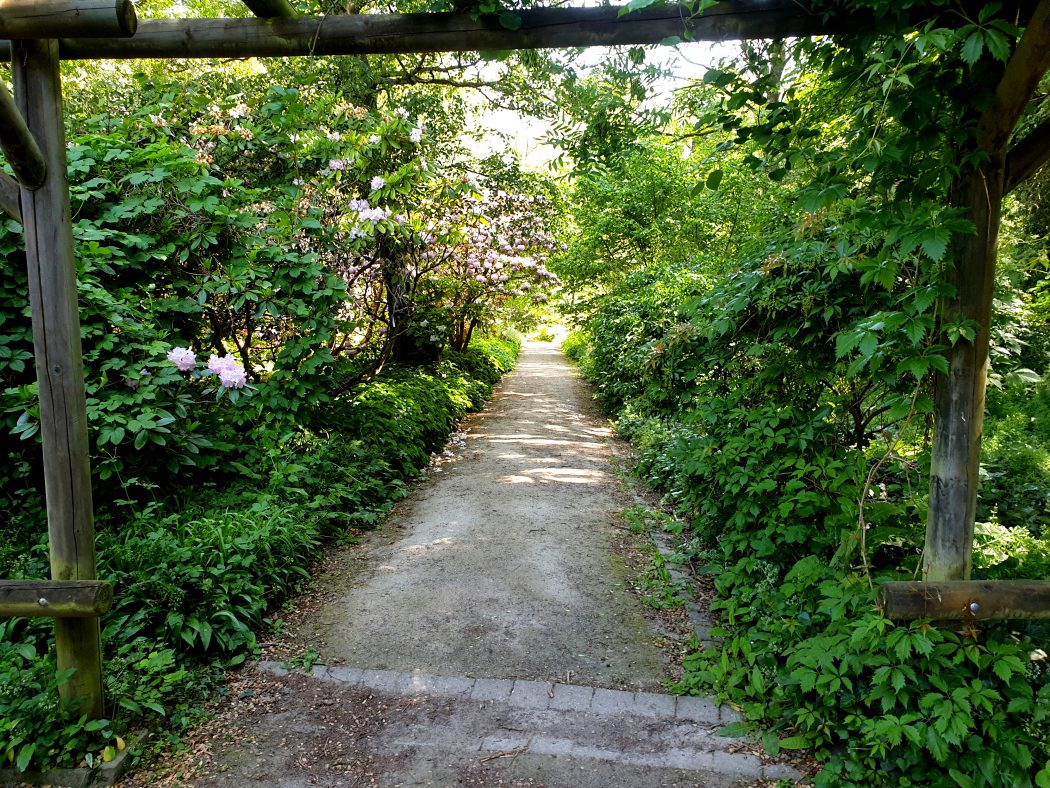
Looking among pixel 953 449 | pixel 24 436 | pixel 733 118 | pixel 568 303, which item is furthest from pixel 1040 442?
pixel 568 303

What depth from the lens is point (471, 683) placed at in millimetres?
3465

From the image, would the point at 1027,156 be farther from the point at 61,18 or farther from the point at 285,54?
the point at 61,18

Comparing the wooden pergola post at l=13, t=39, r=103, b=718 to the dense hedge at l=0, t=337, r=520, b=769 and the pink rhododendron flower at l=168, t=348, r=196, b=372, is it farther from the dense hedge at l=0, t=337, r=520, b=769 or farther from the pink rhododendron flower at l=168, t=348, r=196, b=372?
the pink rhododendron flower at l=168, t=348, r=196, b=372

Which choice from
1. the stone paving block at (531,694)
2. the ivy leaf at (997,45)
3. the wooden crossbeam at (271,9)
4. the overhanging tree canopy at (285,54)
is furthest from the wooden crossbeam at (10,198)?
the ivy leaf at (997,45)

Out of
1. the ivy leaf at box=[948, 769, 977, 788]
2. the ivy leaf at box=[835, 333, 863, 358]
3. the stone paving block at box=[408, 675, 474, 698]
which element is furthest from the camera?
the stone paving block at box=[408, 675, 474, 698]

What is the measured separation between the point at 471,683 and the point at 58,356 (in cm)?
254

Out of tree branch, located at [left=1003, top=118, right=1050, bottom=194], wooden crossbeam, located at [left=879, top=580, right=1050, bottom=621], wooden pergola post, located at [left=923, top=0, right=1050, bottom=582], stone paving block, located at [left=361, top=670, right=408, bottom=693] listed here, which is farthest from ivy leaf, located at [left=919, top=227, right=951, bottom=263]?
stone paving block, located at [left=361, top=670, right=408, bottom=693]

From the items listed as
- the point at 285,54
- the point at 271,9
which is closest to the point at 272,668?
the point at 285,54

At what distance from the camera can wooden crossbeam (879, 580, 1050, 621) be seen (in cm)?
262

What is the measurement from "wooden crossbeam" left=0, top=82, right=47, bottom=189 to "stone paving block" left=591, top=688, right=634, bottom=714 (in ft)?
11.6

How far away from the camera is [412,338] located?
1079 cm

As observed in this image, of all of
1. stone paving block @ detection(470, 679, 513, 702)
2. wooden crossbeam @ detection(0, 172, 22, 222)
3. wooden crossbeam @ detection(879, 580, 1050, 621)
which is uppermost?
wooden crossbeam @ detection(0, 172, 22, 222)

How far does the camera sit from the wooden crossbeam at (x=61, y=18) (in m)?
2.50

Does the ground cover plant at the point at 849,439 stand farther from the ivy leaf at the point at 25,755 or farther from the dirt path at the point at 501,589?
the ivy leaf at the point at 25,755
